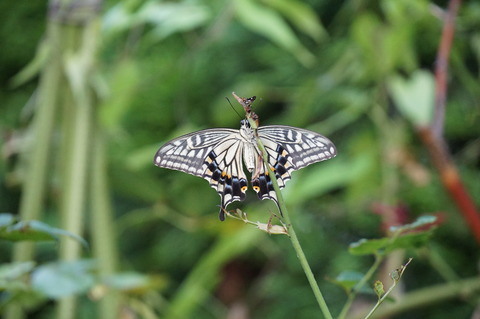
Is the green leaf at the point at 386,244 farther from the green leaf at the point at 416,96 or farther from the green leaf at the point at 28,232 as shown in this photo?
the green leaf at the point at 416,96

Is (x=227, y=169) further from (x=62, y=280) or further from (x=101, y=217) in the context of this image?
(x=101, y=217)

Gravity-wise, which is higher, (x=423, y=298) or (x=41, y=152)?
(x=41, y=152)

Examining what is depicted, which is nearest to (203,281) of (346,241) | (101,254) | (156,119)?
(101,254)

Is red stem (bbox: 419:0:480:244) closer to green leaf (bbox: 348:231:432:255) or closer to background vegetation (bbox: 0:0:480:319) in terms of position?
background vegetation (bbox: 0:0:480:319)

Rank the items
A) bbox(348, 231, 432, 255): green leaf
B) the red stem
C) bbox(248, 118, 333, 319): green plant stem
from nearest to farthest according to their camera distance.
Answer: bbox(248, 118, 333, 319): green plant stem → bbox(348, 231, 432, 255): green leaf → the red stem

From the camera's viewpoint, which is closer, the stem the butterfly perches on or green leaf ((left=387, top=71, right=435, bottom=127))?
the stem the butterfly perches on

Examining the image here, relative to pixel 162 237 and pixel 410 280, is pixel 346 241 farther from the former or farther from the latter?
pixel 162 237

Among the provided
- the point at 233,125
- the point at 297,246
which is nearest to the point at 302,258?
the point at 297,246

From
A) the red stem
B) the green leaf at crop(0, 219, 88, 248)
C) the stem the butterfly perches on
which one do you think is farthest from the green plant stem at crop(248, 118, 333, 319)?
the red stem

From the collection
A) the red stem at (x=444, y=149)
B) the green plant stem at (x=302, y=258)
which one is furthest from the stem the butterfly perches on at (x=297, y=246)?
the red stem at (x=444, y=149)
